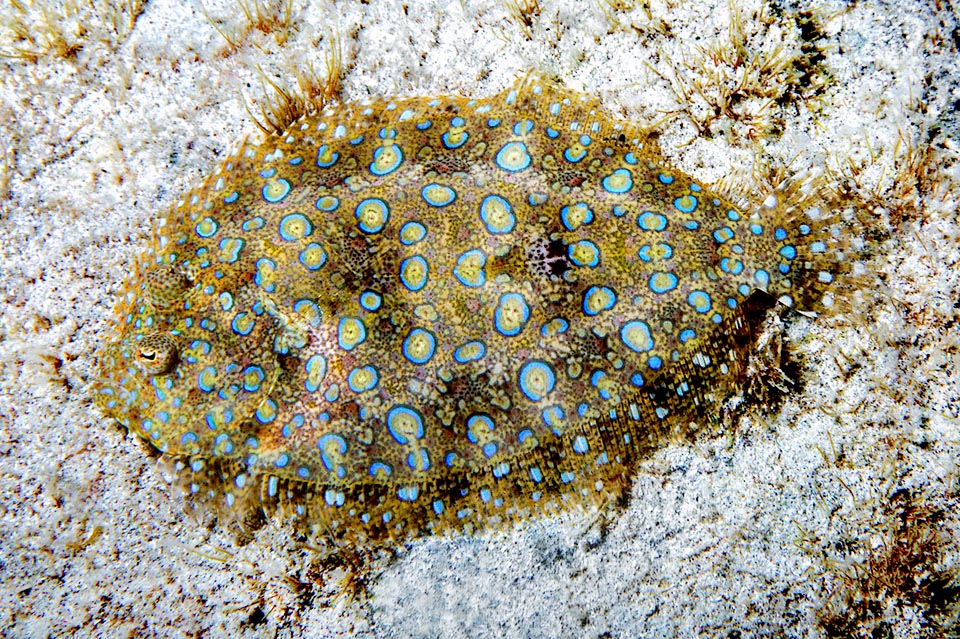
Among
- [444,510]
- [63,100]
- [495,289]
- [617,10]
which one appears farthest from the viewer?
[63,100]

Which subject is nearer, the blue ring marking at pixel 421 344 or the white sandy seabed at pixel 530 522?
the blue ring marking at pixel 421 344

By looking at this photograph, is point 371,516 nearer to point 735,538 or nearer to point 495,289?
point 495,289

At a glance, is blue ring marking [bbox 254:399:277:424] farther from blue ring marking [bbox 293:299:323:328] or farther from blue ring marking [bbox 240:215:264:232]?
blue ring marking [bbox 240:215:264:232]

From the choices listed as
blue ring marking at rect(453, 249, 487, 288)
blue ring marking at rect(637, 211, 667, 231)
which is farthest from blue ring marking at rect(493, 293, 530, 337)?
blue ring marking at rect(637, 211, 667, 231)

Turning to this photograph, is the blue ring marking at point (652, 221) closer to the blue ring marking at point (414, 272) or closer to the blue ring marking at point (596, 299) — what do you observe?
the blue ring marking at point (596, 299)

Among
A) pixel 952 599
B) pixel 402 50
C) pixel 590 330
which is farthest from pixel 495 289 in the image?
pixel 952 599

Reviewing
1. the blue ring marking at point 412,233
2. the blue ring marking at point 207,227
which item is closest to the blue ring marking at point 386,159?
the blue ring marking at point 412,233
